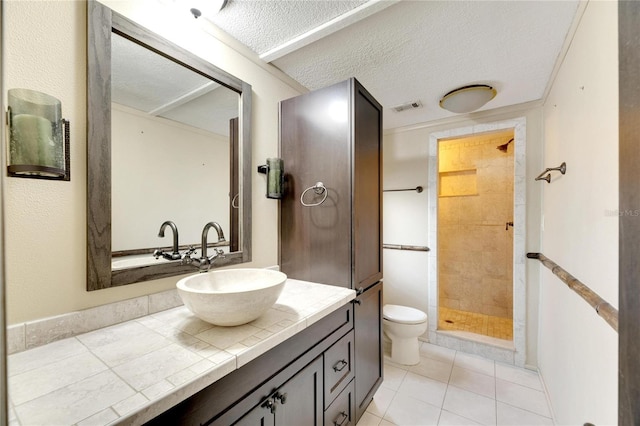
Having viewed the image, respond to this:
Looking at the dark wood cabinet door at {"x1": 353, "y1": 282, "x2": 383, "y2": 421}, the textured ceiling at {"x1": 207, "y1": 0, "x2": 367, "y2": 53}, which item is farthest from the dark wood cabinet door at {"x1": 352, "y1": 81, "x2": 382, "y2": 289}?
the textured ceiling at {"x1": 207, "y1": 0, "x2": 367, "y2": 53}

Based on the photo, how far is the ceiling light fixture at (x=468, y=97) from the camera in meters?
1.89

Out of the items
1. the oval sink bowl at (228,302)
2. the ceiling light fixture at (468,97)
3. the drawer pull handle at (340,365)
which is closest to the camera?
the oval sink bowl at (228,302)

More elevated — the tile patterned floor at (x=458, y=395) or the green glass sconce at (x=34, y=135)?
the green glass sconce at (x=34, y=135)

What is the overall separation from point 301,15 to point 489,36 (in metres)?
1.03

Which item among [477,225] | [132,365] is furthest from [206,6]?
[477,225]

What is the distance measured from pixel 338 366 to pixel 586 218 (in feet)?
4.33

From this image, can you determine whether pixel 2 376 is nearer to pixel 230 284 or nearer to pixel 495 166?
pixel 230 284

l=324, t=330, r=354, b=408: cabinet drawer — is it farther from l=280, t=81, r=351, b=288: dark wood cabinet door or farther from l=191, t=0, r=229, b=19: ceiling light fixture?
l=191, t=0, r=229, b=19: ceiling light fixture

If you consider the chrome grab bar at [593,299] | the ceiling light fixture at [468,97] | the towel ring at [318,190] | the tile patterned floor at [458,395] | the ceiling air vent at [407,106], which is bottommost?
the tile patterned floor at [458,395]

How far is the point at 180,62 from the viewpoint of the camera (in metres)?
1.23

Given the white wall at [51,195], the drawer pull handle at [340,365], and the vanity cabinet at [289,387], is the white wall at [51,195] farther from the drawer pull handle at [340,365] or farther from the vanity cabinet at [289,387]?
the drawer pull handle at [340,365]

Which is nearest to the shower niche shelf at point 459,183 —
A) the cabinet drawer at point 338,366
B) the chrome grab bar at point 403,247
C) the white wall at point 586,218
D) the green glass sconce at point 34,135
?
the chrome grab bar at point 403,247

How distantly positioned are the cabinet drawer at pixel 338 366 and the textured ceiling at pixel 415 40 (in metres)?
1.67

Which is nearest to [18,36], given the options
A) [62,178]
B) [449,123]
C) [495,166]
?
[62,178]
